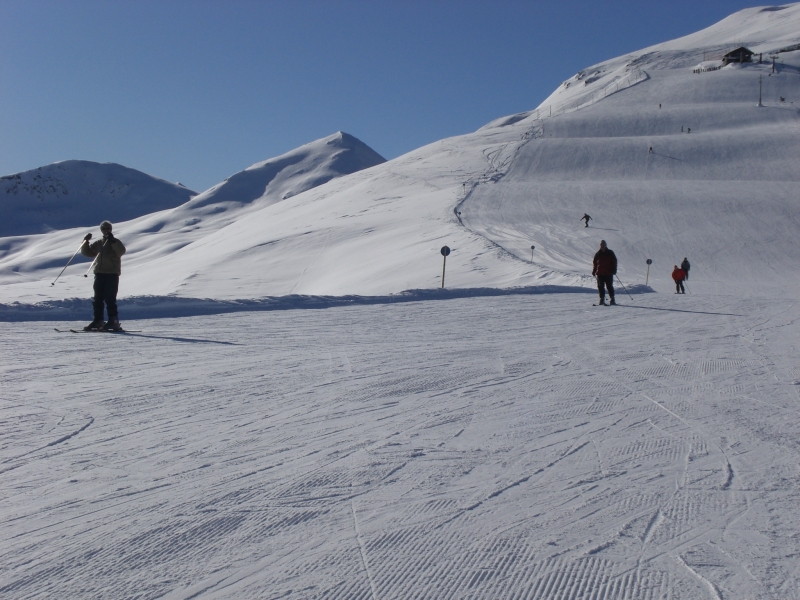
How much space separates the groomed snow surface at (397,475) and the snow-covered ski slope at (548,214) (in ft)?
26.6

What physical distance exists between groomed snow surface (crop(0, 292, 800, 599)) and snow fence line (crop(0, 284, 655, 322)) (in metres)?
3.49

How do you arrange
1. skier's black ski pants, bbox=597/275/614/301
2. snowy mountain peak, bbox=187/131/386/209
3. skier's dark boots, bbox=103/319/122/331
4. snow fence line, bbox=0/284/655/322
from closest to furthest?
skier's dark boots, bbox=103/319/122/331
snow fence line, bbox=0/284/655/322
skier's black ski pants, bbox=597/275/614/301
snowy mountain peak, bbox=187/131/386/209

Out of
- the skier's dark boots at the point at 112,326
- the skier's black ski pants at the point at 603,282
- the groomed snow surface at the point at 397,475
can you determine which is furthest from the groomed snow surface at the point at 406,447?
the skier's dark boots at the point at 112,326

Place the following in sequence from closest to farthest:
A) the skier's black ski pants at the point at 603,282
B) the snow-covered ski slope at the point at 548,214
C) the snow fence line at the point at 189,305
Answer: the snow fence line at the point at 189,305
the skier's black ski pants at the point at 603,282
the snow-covered ski slope at the point at 548,214

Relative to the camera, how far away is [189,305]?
12977 millimetres

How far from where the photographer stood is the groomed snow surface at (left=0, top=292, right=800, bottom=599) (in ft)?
10.1

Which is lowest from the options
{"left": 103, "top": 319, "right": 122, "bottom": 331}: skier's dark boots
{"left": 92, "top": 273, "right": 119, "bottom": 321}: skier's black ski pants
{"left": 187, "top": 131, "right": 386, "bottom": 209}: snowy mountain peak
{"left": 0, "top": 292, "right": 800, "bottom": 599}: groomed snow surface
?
{"left": 0, "top": 292, "right": 800, "bottom": 599}: groomed snow surface

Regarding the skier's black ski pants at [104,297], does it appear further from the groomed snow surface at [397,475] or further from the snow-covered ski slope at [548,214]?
the snow-covered ski slope at [548,214]

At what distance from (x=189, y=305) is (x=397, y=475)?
9.73m

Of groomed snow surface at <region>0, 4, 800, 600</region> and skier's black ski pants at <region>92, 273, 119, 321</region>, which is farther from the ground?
skier's black ski pants at <region>92, 273, 119, 321</region>

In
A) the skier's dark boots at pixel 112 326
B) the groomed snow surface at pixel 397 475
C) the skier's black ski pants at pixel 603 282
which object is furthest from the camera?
the skier's black ski pants at pixel 603 282

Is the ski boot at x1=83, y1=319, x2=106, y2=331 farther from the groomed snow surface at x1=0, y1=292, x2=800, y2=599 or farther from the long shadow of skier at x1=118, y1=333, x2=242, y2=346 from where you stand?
the groomed snow surface at x1=0, y1=292, x2=800, y2=599

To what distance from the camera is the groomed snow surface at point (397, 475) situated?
308 cm

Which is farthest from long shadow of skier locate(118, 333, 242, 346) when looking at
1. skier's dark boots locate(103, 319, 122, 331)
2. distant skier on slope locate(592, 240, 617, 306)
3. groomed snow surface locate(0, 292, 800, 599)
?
distant skier on slope locate(592, 240, 617, 306)
